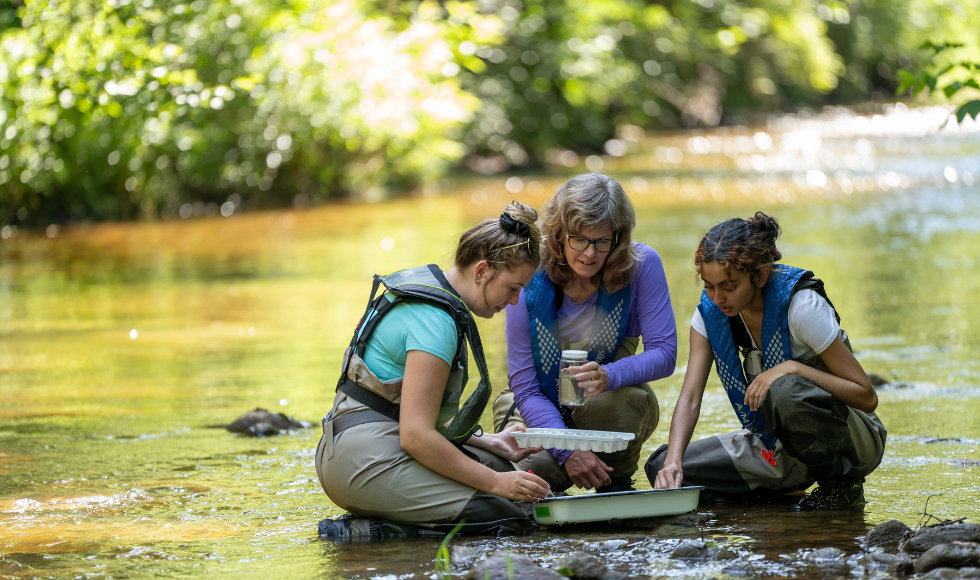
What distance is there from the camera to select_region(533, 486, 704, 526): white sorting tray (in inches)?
139

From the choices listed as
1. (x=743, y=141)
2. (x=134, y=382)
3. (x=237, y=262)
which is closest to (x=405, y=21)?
(x=237, y=262)

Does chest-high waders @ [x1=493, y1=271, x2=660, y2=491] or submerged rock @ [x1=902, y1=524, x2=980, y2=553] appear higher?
chest-high waders @ [x1=493, y1=271, x2=660, y2=491]

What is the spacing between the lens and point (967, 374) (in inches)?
234

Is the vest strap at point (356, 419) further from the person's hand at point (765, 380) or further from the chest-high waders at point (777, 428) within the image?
the person's hand at point (765, 380)

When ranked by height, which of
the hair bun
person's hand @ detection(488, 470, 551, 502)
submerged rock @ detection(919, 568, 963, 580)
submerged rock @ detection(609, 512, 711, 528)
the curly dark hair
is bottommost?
submerged rock @ detection(609, 512, 711, 528)

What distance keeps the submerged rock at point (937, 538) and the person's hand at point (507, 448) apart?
1269 mm

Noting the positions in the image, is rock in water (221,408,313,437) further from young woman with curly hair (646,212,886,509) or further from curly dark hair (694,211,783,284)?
curly dark hair (694,211,783,284)

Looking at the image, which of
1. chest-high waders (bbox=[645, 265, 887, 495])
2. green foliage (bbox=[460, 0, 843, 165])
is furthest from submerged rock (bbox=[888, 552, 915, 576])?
green foliage (bbox=[460, 0, 843, 165])

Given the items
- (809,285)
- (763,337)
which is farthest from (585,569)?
(809,285)

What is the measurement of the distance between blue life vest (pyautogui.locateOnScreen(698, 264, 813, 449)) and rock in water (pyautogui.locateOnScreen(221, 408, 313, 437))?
228 centimetres

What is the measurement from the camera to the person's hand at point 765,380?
362cm

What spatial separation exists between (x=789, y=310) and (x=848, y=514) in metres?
0.73

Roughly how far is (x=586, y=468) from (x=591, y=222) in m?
0.89

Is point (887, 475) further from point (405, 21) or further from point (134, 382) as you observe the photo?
point (405, 21)
